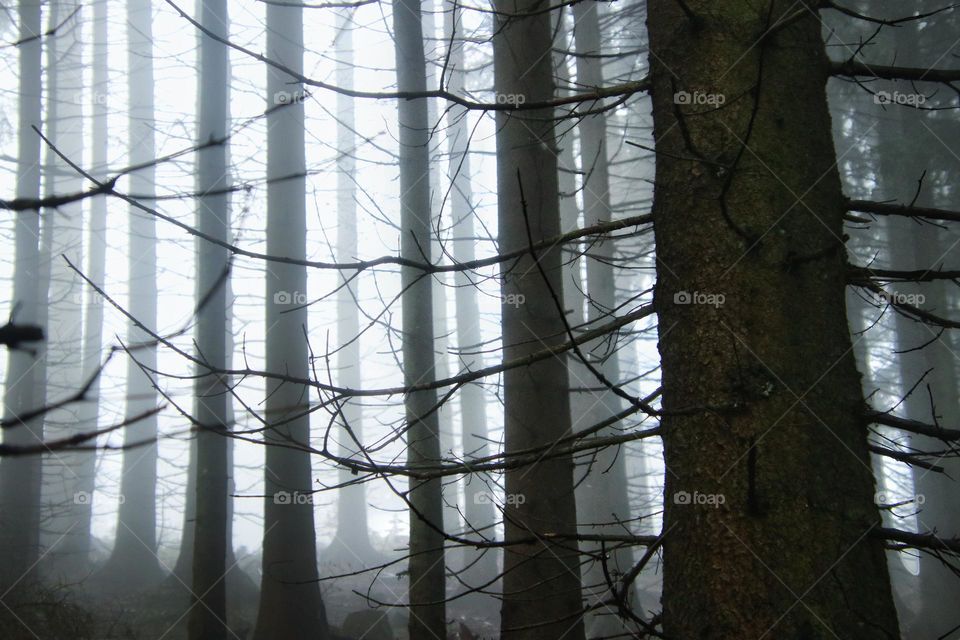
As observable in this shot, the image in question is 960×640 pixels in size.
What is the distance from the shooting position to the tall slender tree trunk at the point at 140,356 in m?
12.3

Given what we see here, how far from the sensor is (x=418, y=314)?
24.9 feet

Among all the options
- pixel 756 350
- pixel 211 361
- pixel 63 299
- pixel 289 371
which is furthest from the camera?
pixel 63 299

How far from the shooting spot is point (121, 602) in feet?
30.8

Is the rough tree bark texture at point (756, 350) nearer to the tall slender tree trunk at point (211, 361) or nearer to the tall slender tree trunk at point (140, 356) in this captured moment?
the tall slender tree trunk at point (211, 361)

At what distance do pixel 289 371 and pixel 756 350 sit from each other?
6.72 m

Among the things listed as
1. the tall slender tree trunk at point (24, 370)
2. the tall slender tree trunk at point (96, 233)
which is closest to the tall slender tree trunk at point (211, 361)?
the tall slender tree trunk at point (24, 370)

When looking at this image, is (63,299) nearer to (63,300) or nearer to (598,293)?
(63,300)

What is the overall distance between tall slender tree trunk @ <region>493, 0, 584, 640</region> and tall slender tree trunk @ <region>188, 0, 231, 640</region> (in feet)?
12.1

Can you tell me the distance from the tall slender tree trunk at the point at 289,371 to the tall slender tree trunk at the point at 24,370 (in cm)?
351

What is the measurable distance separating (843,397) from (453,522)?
19.2 m

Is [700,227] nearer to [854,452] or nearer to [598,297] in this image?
[854,452]

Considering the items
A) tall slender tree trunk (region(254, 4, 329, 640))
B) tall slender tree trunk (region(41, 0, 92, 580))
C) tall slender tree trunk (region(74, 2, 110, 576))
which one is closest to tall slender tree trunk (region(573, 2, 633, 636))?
tall slender tree trunk (region(254, 4, 329, 640))

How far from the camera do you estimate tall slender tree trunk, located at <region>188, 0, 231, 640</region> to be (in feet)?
25.2

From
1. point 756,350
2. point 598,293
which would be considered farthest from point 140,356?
point 756,350
